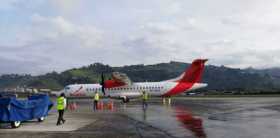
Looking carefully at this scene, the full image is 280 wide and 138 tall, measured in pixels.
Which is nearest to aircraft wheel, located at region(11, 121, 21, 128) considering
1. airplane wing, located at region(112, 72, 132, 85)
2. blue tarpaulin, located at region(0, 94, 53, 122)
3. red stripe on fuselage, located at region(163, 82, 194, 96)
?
blue tarpaulin, located at region(0, 94, 53, 122)

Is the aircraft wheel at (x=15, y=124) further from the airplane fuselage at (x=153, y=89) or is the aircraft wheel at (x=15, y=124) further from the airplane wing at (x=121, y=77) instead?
the airplane fuselage at (x=153, y=89)

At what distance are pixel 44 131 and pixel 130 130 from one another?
372 centimetres

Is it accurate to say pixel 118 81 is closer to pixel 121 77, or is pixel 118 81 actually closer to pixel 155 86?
pixel 121 77

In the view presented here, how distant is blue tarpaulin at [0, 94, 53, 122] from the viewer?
58.9 feet

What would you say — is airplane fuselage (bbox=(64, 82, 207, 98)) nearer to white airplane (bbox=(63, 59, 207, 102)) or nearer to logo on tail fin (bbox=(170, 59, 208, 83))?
white airplane (bbox=(63, 59, 207, 102))

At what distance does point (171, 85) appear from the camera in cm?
5106

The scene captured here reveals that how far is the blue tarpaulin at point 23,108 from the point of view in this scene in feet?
58.9

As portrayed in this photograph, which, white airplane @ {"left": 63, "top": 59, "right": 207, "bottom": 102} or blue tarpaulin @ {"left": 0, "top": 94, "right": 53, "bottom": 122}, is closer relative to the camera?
blue tarpaulin @ {"left": 0, "top": 94, "right": 53, "bottom": 122}

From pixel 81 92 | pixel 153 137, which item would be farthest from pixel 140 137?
pixel 81 92

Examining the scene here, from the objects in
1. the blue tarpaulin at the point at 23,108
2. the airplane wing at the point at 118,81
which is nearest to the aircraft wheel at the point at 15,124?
the blue tarpaulin at the point at 23,108

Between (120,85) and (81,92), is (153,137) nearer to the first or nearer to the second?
(120,85)

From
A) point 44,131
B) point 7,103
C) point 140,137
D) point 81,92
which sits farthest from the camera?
point 81,92

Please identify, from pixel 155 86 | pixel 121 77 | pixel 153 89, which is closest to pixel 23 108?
pixel 121 77

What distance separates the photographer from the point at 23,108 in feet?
63.0
